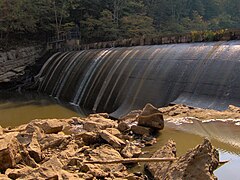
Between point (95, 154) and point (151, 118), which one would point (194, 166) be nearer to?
point (95, 154)

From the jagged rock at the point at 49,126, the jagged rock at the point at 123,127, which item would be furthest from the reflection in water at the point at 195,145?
the jagged rock at the point at 49,126

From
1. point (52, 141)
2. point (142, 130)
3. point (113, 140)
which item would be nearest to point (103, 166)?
point (113, 140)

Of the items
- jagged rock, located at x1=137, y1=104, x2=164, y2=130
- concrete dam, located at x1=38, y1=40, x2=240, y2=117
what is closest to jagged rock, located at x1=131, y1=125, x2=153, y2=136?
jagged rock, located at x1=137, y1=104, x2=164, y2=130

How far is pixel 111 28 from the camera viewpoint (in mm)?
28719

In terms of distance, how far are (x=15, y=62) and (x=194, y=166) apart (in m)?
21.2

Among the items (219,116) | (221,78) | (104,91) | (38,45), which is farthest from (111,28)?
(219,116)

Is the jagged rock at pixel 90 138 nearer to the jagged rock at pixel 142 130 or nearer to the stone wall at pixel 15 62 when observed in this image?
the jagged rock at pixel 142 130

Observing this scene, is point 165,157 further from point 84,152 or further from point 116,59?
point 116,59

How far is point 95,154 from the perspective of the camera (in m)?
5.50

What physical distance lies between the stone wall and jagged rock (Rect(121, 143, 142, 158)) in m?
18.1

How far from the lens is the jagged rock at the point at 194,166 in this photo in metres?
4.00

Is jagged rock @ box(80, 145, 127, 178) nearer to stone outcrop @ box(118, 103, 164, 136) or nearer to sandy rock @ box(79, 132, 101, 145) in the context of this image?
sandy rock @ box(79, 132, 101, 145)

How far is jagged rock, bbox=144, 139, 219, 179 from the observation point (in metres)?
4.00

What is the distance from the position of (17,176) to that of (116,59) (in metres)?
11.3
